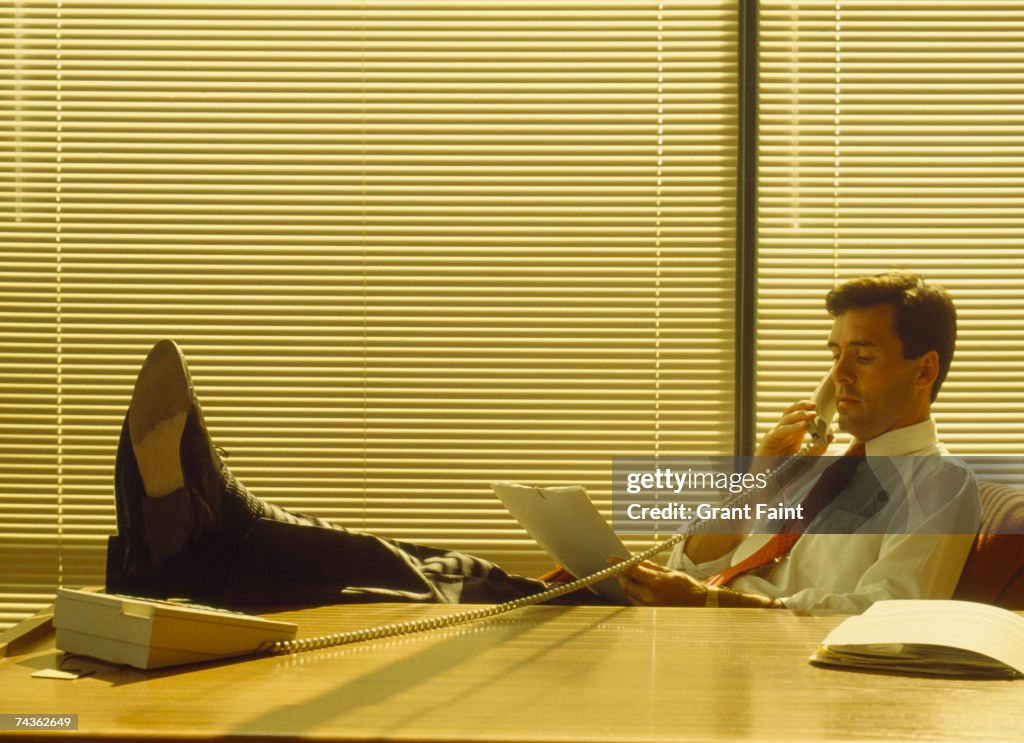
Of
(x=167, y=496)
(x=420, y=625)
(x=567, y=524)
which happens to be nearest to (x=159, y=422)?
(x=167, y=496)

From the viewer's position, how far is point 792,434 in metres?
2.12

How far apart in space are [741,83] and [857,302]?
940 mm

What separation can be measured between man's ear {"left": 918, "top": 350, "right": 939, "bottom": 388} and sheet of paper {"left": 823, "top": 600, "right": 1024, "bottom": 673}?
82cm

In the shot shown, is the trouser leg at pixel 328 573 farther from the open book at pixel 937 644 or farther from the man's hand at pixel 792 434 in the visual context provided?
the man's hand at pixel 792 434

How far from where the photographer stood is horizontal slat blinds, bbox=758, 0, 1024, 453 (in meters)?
2.63

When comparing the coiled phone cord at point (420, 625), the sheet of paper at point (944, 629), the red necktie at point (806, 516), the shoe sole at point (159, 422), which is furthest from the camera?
the red necktie at point (806, 516)

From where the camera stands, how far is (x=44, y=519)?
2719 millimetres

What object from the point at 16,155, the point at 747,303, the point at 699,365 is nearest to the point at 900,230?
the point at 747,303

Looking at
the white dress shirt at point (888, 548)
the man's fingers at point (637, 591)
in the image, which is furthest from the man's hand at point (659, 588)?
the white dress shirt at point (888, 548)

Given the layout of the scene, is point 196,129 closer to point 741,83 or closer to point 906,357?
point 741,83

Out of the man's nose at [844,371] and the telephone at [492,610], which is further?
the man's nose at [844,371]

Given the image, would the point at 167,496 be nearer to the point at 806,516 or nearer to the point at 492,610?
the point at 492,610

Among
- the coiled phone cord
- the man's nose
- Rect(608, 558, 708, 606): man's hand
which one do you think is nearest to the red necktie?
the man's nose

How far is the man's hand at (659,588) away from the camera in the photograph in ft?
5.57
